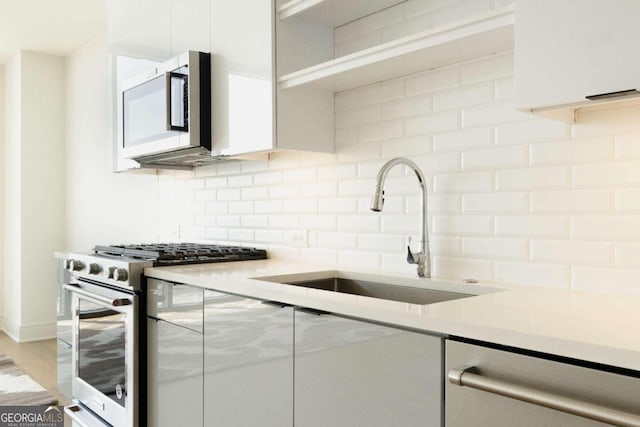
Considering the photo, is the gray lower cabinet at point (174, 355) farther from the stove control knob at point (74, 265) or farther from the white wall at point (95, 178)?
the white wall at point (95, 178)

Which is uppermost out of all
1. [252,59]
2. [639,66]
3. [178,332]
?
[252,59]

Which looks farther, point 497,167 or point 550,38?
point 497,167

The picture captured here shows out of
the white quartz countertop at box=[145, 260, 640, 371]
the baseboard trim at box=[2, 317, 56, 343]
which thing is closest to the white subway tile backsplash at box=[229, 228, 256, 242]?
the white quartz countertop at box=[145, 260, 640, 371]

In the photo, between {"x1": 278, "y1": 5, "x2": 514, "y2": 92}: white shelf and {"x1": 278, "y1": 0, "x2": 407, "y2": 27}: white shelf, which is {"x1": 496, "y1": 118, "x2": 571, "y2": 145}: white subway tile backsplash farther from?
{"x1": 278, "y1": 0, "x2": 407, "y2": 27}: white shelf

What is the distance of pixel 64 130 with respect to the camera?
18.7 feet

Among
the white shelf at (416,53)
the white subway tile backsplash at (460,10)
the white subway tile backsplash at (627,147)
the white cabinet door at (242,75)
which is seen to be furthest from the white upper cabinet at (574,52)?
the white cabinet door at (242,75)

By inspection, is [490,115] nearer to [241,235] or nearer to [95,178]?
[241,235]

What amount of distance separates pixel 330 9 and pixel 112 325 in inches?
67.2

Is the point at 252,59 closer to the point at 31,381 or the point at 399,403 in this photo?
the point at 399,403

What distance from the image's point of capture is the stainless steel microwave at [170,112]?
2.70 m

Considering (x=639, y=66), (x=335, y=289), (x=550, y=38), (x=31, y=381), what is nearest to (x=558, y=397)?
(x=639, y=66)

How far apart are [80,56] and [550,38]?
495 centimetres

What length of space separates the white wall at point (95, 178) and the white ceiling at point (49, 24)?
15 centimetres

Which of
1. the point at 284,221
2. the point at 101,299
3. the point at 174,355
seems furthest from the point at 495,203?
the point at 101,299
